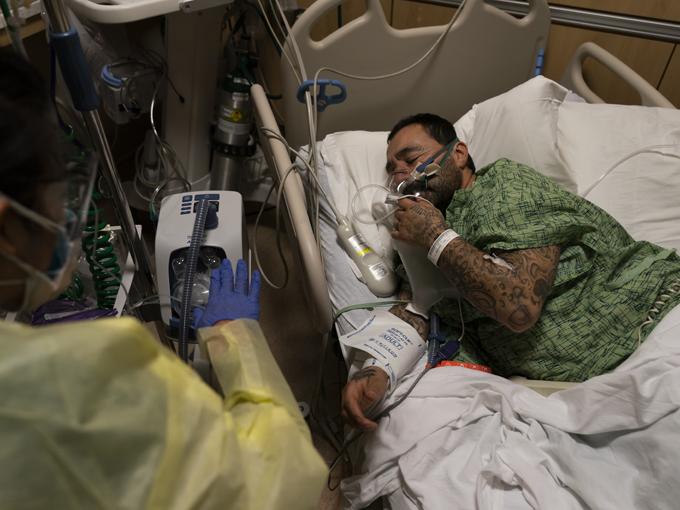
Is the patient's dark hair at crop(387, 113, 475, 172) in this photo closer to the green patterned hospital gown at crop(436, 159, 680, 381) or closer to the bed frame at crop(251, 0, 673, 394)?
the green patterned hospital gown at crop(436, 159, 680, 381)

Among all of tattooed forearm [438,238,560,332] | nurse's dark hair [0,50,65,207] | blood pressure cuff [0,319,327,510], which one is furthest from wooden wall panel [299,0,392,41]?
blood pressure cuff [0,319,327,510]

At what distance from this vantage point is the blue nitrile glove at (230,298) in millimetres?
1065

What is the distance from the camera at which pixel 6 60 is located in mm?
637

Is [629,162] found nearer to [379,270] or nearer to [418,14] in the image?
[379,270]

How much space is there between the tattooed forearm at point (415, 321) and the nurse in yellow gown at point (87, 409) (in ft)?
2.33

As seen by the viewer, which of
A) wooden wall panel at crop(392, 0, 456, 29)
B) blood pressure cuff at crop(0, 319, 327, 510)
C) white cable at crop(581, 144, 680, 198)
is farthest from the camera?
wooden wall panel at crop(392, 0, 456, 29)

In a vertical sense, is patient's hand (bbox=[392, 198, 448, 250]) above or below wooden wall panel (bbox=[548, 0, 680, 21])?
below

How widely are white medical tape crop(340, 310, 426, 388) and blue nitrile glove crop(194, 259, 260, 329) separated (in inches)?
12.6

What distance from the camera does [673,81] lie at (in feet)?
6.70

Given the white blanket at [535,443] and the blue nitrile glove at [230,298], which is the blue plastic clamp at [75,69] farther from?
the white blanket at [535,443]

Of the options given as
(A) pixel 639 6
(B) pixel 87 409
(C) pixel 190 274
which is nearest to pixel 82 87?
(C) pixel 190 274

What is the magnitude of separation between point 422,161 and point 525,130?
43 cm

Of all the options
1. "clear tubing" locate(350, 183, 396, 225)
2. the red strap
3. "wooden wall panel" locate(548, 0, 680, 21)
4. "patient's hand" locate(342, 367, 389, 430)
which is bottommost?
the red strap

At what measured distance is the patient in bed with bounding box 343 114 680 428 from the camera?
1256mm
